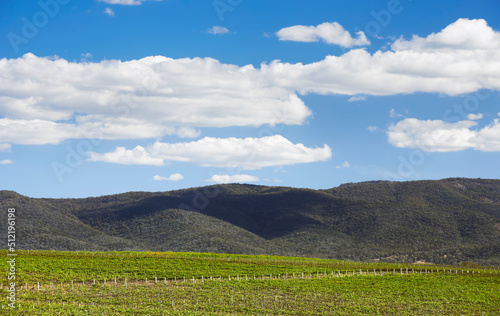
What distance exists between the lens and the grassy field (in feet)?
175

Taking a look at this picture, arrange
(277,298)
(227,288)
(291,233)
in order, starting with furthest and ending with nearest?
(291,233)
(227,288)
(277,298)

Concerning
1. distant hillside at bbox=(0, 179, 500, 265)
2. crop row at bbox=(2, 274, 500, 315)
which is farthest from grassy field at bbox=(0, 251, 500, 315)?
distant hillside at bbox=(0, 179, 500, 265)

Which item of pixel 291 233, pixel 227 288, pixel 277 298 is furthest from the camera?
pixel 291 233

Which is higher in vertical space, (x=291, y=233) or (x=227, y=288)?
(x=291, y=233)

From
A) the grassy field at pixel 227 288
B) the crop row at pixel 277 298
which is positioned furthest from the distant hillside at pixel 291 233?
the crop row at pixel 277 298

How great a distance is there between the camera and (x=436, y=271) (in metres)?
94.0

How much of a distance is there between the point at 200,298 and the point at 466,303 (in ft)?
92.6

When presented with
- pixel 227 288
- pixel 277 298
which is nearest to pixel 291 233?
pixel 227 288

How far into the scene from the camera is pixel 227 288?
6662 cm

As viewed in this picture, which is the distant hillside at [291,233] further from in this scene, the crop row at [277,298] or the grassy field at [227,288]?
the crop row at [277,298]

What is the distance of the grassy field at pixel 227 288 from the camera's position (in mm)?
53219

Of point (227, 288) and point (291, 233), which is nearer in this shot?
point (227, 288)

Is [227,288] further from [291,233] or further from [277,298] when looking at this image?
[291,233]

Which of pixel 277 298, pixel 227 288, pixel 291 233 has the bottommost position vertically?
pixel 277 298
